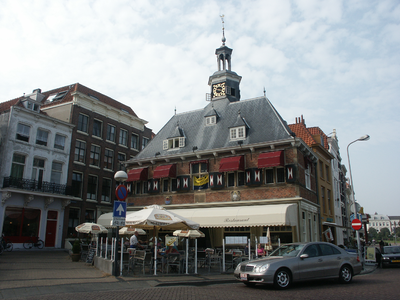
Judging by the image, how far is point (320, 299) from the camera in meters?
8.02

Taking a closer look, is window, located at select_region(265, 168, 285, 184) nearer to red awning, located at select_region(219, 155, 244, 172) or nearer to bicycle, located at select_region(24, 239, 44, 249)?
red awning, located at select_region(219, 155, 244, 172)

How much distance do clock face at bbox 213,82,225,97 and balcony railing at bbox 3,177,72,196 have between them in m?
15.3

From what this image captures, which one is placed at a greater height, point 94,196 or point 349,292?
Result: point 94,196

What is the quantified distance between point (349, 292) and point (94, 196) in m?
27.9

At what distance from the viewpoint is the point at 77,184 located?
103 ft

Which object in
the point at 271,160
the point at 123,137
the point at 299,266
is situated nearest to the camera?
the point at 299,266

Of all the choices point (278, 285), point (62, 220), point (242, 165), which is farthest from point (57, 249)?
point (278, 285)

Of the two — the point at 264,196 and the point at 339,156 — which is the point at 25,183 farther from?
the point at 339,156

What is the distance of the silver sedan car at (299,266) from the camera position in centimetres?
984

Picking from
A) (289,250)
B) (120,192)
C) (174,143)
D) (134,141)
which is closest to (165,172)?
(174,143)

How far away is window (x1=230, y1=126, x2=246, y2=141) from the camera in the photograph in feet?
78.6

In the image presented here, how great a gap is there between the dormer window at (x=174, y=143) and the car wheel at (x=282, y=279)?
17478mm

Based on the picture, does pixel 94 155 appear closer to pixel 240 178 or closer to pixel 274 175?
pixel 240 178

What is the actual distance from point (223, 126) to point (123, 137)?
1480cm
